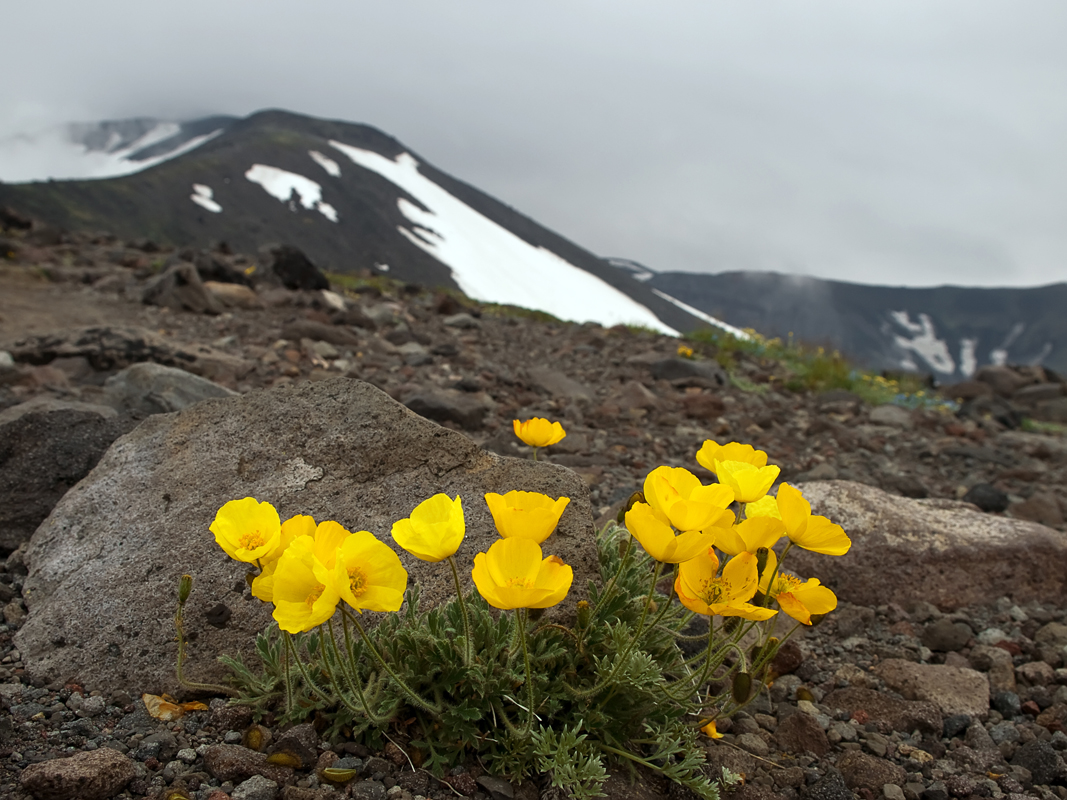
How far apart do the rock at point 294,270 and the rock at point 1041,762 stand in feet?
35.6

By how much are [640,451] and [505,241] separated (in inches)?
2373

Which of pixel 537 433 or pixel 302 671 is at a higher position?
pixel 537 433

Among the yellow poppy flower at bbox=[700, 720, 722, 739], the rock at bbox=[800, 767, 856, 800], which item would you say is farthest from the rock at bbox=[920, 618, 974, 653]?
the yellow poppy flower at bbox=[700, 720, 722, 739]

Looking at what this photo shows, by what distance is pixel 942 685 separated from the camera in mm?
2662

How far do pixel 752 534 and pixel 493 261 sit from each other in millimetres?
57039

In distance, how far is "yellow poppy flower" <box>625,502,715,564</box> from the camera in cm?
148

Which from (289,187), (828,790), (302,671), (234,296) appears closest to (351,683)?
(302,671)

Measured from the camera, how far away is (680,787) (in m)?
1.88

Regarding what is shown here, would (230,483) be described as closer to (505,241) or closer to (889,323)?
(505,241)

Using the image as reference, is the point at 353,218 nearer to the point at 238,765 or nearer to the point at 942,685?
the point at 942,685

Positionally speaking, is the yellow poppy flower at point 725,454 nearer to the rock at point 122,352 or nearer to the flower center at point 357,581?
the flower center at point 357,581

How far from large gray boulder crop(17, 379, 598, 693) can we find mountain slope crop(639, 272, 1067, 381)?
80.5 meters

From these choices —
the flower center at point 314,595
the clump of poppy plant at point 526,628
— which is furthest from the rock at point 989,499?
the flower center at point 314,595

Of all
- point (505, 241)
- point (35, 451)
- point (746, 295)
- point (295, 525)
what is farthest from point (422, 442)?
point (746, 295)
